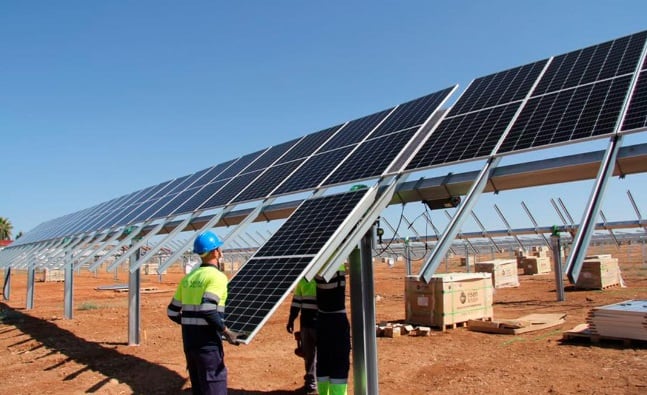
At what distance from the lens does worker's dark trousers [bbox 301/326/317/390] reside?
845 centimetres

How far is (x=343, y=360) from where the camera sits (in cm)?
705

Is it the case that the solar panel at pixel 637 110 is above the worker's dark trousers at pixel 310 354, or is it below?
above

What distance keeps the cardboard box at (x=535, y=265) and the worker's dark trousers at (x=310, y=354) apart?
1269 inches

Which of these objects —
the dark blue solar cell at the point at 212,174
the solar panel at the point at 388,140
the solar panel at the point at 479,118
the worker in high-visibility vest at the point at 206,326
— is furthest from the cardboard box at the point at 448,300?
the worker in high-visibility vest at the point at 206,326

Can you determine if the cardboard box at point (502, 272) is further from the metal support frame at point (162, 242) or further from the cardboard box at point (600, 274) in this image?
the metal support frame at point (162, 242)

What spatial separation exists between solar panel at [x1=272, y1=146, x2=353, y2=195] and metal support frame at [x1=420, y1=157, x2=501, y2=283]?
3.00m

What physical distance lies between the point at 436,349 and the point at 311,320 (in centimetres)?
476

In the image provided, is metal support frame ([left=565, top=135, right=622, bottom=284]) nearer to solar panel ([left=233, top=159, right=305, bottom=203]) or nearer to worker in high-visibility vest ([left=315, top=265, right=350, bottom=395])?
worker in high-visibility vest ([left=315, top=265, right=350, bottom=395])

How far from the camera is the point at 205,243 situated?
5.82 m

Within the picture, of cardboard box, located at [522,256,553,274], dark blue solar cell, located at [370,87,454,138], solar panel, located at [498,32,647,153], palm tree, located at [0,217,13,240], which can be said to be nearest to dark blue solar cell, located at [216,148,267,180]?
dark blue solar cell, located at [370,87,454,138]

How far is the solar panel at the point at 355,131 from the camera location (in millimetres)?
10258

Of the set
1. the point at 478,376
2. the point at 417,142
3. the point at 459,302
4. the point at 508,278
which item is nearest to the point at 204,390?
the point at 417,142

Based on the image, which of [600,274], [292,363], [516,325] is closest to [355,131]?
[292,363]

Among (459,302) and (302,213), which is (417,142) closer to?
(302,213)
